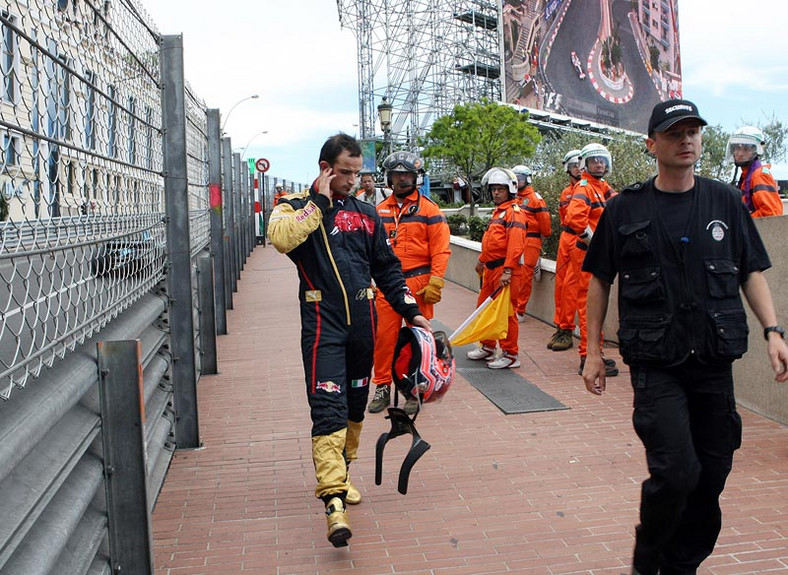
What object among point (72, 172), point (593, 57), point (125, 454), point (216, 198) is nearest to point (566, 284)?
point (216, 198)

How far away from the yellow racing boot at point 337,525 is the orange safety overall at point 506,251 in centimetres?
463

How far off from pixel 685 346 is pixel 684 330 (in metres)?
0.06

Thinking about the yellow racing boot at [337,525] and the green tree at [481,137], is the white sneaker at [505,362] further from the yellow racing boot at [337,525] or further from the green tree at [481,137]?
the green tree at [481,137]

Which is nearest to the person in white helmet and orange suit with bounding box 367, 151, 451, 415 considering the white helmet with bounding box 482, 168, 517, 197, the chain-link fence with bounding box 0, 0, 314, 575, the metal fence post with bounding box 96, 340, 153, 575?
the white helmet with bounding box 482, 168, 517, 197

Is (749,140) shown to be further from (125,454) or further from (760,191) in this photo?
(125,454)

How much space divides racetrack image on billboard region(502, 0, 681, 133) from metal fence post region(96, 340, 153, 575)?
223ft

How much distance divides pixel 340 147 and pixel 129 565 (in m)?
2.25

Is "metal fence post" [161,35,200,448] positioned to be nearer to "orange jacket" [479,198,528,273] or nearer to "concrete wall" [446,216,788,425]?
"orange jacket" [479,198,528,273]

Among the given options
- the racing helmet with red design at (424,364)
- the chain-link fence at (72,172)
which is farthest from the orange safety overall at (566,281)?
the chain-link fence at (72,172)

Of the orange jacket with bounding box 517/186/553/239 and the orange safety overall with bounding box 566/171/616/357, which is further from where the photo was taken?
the orange jacket with bounding box 517/186/553/239

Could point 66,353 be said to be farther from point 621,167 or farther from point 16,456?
point 621,167

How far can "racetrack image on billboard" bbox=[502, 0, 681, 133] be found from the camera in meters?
70.6

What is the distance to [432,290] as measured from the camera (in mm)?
6938

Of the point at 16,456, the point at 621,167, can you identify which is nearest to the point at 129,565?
the point at 16,456
